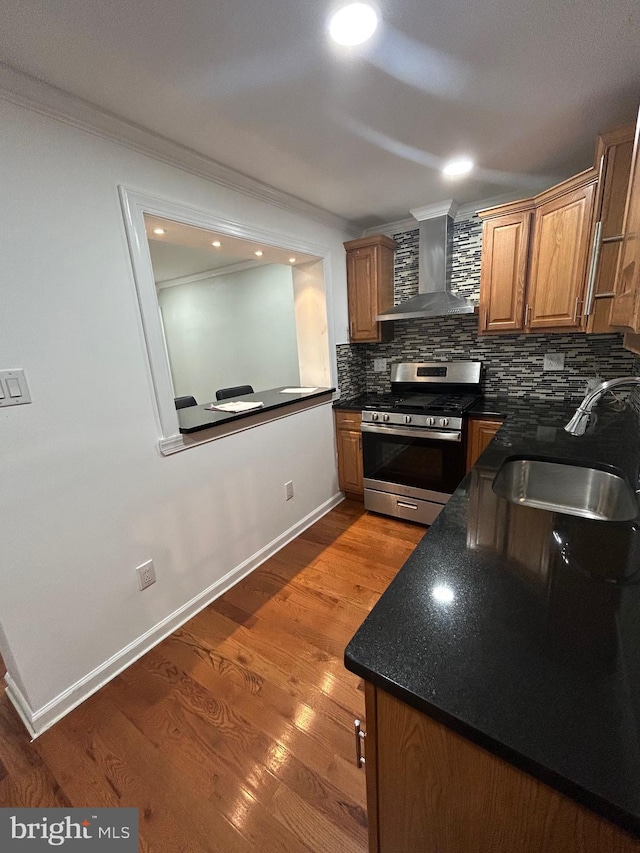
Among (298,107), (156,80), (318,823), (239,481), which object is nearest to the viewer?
(318,823)

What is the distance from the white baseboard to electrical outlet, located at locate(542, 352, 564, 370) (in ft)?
7.75

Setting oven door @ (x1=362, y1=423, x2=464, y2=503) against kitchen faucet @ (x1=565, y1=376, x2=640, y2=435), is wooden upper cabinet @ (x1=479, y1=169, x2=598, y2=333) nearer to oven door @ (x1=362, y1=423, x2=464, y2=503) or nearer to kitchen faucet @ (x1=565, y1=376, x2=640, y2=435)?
oven door @ (x1=362, y1=423, x2=464, y2=503)

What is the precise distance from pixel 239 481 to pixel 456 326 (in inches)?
81.8

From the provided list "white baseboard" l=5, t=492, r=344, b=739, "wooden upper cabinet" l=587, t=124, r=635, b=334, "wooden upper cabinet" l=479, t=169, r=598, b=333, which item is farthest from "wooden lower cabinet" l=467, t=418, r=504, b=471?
"white baseboard" l=5, t=492, r=344, b=739

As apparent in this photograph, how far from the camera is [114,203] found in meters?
1.43

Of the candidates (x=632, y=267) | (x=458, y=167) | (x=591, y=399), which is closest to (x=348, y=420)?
(x=458, y=167)

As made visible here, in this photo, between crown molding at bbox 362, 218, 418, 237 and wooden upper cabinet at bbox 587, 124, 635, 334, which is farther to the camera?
crown molding at bbox 362, 218, 418, 237

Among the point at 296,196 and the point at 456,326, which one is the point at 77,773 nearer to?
the point at 296,196

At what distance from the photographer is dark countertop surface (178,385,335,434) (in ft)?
6.04

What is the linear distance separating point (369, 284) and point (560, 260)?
4.27 feet

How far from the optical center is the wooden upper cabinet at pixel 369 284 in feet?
9.16

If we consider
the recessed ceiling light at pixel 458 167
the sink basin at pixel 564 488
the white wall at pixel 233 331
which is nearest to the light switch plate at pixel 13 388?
the sink basin at pixel 564 488

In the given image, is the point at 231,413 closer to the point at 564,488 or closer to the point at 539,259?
the point at 564,488

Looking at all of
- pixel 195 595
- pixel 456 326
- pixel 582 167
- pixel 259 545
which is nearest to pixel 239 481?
pixel 259 545
